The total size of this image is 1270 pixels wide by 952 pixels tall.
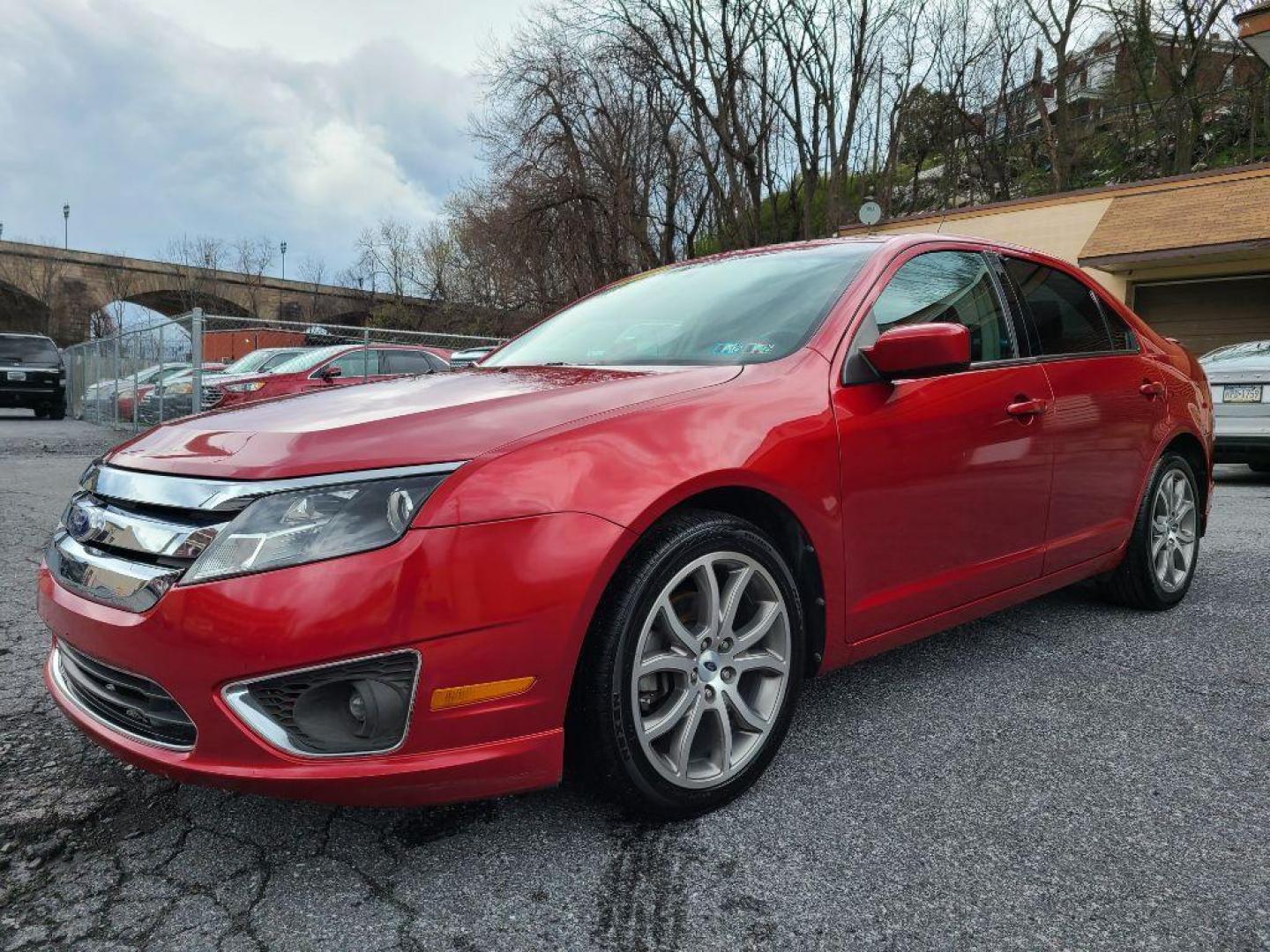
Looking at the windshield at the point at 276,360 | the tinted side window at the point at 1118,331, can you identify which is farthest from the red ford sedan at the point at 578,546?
the windshield at the point at 276,360

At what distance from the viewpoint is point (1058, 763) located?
2.36 m

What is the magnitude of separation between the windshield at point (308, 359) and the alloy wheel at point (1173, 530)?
1056 cm

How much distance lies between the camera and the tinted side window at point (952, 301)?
2.75m

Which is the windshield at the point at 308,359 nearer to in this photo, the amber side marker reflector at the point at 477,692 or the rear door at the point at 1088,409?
the rear door at the point at 1088,409

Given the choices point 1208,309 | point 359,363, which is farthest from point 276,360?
point 1208,309

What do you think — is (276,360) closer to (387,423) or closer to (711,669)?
(387,423)

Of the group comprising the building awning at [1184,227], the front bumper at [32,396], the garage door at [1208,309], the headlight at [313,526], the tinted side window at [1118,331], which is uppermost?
the building awning at [1184,227]

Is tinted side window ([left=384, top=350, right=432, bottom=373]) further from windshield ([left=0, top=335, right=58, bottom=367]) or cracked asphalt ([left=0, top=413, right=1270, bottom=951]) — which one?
cracked asphalt ([left=0, top=413, right=1270, bottom=951])

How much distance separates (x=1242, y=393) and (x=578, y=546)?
8564 millimetres

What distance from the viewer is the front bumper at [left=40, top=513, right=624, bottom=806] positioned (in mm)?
1665

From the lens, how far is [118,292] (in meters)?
46.2

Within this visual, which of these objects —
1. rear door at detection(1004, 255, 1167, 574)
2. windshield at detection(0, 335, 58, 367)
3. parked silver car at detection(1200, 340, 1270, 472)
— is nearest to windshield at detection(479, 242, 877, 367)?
rear door at detection(1004, 255, 1167, 574)

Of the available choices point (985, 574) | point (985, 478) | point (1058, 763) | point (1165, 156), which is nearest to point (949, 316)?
point (985, 478)

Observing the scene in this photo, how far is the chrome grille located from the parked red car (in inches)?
372
